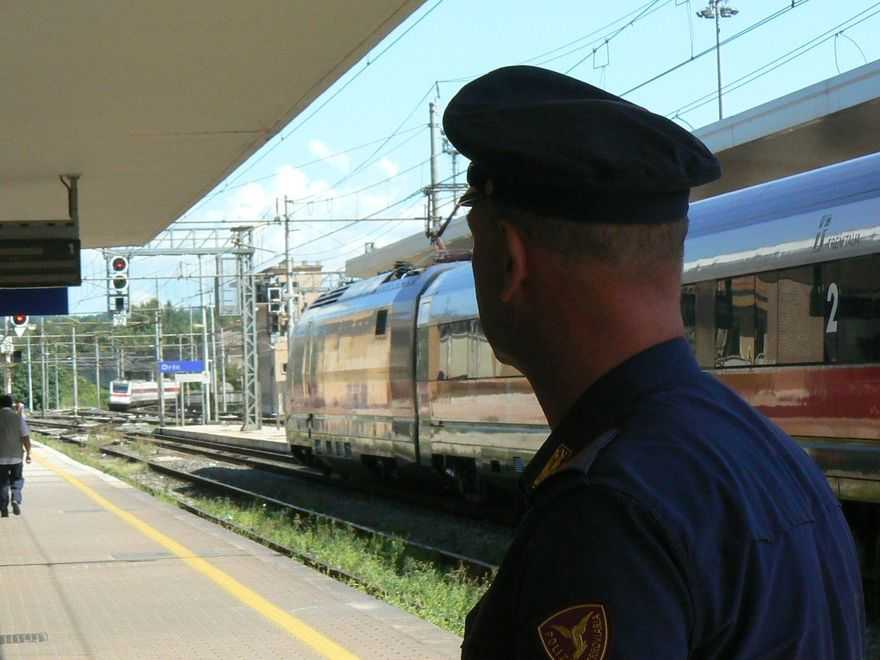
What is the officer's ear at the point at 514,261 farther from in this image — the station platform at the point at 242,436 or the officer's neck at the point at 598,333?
the station platform at the point at 242,436

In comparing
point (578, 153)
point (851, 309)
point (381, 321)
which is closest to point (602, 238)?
point (578, 153)

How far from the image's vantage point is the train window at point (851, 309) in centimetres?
939

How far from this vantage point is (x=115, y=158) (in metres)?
10.5

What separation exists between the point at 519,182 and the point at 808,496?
1.69 feet

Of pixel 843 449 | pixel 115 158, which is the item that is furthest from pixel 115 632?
pixel 843 449

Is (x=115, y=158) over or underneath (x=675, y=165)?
over

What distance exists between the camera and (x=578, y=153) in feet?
5.00

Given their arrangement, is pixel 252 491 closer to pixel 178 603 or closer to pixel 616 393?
pixel 178 603

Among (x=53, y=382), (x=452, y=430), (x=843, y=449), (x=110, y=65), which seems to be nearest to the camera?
(x=110, y=65)

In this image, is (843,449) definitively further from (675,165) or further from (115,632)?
(675,165)

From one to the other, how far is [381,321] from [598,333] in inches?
748

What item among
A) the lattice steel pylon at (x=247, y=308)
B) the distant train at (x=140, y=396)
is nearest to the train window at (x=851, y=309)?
the lattice steel pylon at (x=247, y=308)

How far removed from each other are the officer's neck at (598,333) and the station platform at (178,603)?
650cm

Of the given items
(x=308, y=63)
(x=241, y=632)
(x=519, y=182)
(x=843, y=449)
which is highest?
(x=308, y=63)
